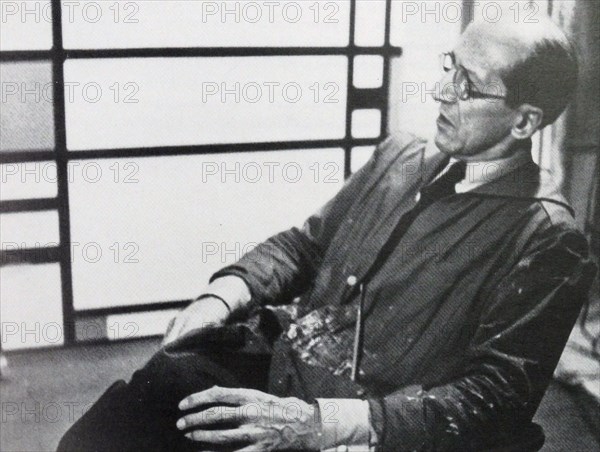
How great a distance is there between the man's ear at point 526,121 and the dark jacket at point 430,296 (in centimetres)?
5

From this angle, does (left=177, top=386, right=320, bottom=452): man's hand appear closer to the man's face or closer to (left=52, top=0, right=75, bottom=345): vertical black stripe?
the man's face

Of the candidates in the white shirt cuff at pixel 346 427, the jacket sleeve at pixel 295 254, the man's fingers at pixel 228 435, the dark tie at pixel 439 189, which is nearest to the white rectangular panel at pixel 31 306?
the jacket sleeve at pixel 295 254

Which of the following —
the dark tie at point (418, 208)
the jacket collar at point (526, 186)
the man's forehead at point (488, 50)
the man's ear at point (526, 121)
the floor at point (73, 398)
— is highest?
the man's forehead at point (488, 50)

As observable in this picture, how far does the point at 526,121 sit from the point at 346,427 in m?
0.56

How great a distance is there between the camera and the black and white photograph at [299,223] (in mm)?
1088

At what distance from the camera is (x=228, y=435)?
42.1 inches

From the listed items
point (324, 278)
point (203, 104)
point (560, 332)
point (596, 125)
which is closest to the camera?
point (560, 332)

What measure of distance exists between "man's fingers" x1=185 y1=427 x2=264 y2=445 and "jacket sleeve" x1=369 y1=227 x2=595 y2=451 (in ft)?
0.57

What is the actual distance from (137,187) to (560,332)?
3.21 feet

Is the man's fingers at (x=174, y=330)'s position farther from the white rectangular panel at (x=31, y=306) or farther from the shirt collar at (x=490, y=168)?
the shirt collar at (x=490, y=168)

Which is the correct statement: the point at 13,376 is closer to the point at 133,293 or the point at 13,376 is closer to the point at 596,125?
the point at 133,293

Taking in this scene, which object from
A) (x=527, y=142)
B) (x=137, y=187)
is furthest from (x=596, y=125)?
(x=137, y=187)

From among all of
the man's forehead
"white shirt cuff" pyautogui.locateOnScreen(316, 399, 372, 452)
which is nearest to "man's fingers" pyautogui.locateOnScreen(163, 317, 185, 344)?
"white shirt cuff" pyautogui.locateOnScreen(316, 399, 372, 452)

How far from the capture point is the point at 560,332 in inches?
42.5
